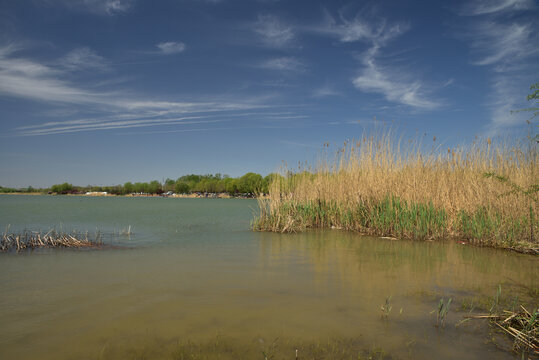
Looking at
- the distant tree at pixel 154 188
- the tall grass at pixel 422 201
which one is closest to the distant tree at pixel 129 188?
the distant tree at pixel 154 188

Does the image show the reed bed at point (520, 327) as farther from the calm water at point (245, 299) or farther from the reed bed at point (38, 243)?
the reed bed at point (38, 243)

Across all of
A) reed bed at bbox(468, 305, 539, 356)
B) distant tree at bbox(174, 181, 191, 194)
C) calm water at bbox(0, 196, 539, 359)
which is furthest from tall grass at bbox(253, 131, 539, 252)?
distant tree at bbox(174, 181, 191, 194)

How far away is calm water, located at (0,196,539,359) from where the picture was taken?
228 centimetres

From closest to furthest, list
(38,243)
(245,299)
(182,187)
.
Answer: (245,299), (38,243), (182,187)

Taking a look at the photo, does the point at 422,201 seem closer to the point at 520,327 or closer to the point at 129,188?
the point at 520,327

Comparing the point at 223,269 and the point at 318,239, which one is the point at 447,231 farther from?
the point at 223,269

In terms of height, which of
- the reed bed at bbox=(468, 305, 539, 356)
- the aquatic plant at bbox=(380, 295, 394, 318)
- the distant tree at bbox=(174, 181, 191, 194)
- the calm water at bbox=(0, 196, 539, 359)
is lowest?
the calm water at bbox=(0, 196, 539, 359)

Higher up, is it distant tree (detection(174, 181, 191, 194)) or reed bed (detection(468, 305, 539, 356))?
distant tree (detection(174, 181, 191, 194))

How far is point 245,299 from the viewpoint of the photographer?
3.27 meters

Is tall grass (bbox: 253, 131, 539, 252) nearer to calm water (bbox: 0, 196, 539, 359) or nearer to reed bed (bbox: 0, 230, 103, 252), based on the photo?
calm water (bbox: 0, 196, 539, 359)

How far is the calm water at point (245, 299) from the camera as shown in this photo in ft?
7.48

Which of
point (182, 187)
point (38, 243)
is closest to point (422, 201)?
point (38, 243)

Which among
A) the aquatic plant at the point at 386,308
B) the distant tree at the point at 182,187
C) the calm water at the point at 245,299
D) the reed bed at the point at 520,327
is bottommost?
the calm water at the point at 245,299

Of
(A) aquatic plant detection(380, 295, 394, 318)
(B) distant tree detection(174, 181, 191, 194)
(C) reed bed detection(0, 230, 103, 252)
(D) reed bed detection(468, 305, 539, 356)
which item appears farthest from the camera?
(B) distant tree detection(174, 181, 191, 194)
